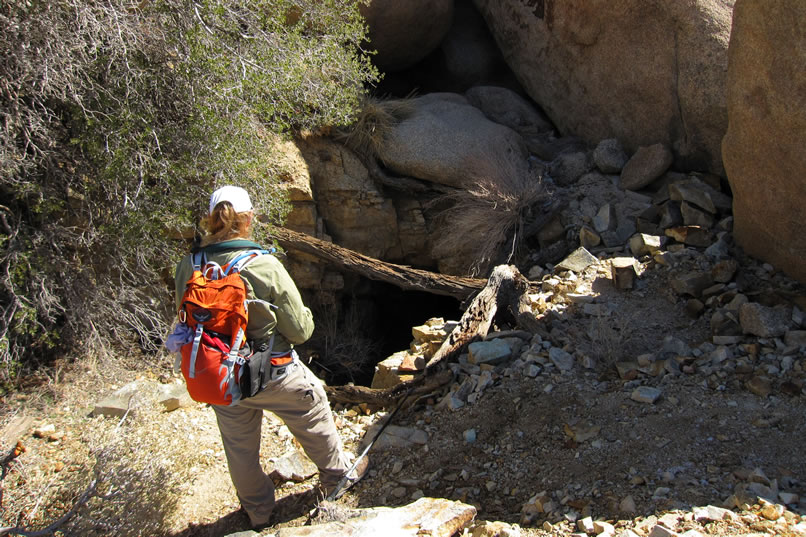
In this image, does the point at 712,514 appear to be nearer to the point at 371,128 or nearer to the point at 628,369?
the point at 628,369

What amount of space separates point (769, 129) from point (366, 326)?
4.19 m

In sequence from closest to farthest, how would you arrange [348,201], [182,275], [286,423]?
[182,275]
[286,423]
[348,201]

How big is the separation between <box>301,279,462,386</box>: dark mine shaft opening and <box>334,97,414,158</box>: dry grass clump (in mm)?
1441

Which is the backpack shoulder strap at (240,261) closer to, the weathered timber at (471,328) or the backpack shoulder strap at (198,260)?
the backpack shoulder strap at (198,260)

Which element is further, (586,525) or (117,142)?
(117,142)

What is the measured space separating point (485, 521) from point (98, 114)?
356cm

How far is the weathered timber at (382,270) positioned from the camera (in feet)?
16.9

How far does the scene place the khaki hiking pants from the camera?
2912 millimetres

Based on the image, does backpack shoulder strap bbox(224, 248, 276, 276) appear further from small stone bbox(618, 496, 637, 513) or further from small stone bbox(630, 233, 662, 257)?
small stone bbox(630, 233, 662, 257)

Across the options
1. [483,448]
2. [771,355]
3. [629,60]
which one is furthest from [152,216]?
[629,60]

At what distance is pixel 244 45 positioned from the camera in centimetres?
484

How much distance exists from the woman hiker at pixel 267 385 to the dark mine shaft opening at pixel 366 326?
8.72 feet

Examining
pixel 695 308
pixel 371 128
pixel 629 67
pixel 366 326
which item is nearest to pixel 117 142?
pixel 371 128

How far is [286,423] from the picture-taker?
10.1 ft
